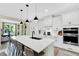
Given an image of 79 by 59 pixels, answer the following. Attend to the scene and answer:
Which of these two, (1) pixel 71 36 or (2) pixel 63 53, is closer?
(2) pixel 63 53

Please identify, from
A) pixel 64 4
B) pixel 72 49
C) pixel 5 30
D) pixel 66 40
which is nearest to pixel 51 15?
pixel 64 4

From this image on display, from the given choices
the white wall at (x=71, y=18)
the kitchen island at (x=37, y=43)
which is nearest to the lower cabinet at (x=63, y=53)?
the kitchen island at (x=37, y=43)

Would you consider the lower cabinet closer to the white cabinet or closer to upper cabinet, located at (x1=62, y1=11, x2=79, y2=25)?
the white cabinet

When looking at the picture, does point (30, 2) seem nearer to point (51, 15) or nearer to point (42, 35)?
point (51, 15)

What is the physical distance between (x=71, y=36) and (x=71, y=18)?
0.41m

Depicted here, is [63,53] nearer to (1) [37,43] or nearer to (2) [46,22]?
(1) [37,43]

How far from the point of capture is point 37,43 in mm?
1913

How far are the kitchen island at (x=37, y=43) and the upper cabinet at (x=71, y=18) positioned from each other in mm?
535

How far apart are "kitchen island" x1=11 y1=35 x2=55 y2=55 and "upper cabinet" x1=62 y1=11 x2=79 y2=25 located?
0.53 metres

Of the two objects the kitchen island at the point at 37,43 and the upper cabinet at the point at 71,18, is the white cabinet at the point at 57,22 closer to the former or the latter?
the upper cabinet at the point at 71,18

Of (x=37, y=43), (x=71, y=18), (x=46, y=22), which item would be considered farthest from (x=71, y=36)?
(x=37, y=43)

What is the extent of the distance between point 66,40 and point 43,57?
0.65 metres

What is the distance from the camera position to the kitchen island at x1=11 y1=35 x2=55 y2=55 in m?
1.87

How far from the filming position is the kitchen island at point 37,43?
187 centimetres
